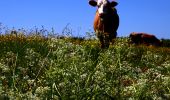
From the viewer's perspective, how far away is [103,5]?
70.8ft

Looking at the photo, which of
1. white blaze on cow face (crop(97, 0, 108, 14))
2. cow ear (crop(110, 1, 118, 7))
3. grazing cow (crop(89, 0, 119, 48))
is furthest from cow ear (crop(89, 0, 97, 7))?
cow ear (crop(110, 1, 118, 7))

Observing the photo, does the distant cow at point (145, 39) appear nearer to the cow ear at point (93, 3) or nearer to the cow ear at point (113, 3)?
the cow ear at point (113, 3)

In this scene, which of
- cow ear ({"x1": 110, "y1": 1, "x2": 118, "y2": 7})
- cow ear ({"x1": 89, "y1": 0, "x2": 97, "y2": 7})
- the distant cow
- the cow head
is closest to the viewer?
the cow head

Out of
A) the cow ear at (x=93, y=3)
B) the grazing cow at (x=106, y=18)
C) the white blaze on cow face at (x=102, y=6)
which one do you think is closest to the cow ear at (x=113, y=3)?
the grazing cow at (x=106, y=18)

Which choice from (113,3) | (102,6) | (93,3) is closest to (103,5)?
(102,6)

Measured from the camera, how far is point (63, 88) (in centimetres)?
616

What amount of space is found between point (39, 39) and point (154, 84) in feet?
37.9

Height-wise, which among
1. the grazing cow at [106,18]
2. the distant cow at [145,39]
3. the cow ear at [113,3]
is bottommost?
the grazing cow at [106,18]

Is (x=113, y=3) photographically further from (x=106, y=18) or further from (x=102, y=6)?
(x=106, y=18)

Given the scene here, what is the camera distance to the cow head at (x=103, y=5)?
69.4 feet

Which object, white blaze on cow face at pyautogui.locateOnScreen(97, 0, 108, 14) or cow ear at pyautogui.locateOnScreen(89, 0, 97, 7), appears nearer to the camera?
white blaze on cow face at pyautogui.locateOnScreen(97, 0, 108, 14)

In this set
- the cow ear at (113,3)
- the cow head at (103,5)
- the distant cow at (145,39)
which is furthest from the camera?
the distant cow at (145,39)

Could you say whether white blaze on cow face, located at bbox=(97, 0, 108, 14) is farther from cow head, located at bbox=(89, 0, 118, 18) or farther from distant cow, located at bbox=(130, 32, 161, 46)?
distant cow, located at bbox=(130, 32, 161, 46)

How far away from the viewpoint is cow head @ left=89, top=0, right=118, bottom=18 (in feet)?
69.4
